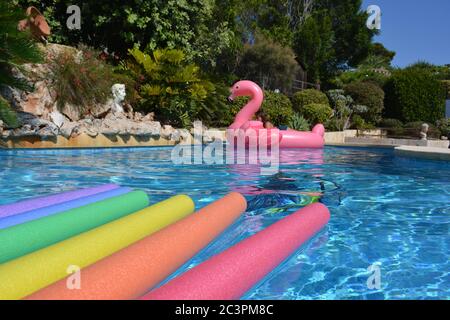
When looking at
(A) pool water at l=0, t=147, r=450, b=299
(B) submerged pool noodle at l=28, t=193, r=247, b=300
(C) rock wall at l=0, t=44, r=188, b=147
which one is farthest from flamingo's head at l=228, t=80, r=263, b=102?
(B) submerged pool noodle at l=28, t=193, r=247, b=300

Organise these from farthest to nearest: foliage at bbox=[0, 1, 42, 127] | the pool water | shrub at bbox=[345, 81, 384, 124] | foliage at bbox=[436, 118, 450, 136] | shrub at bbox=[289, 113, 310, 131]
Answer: shrub at bbox=[345, 81, 384, 124]
foliage at bbox=[436, 118, 450, 136]
shrub at bbox=[289, 113, 310, 131]
foliage at bbox=[0, 1, 42, 127]
the pool water

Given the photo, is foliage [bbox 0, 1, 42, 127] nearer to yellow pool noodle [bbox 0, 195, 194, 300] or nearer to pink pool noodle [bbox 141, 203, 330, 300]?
yellow pool noodle [bbox 0, 195, 194, 300]

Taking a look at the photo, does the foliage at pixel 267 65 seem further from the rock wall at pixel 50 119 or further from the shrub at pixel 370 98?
the rock wall at pixel 50 119

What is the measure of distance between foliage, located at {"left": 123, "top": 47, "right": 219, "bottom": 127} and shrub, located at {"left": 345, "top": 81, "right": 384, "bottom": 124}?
1327cm

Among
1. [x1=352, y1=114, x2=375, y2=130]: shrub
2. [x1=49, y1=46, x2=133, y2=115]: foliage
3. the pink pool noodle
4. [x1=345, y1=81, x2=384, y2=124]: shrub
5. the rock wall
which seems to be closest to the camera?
the pink pool noodle

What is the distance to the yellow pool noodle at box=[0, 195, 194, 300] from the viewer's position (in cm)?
229

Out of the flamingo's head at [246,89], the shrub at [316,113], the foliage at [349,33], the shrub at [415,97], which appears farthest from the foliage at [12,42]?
the foliage at [349,33]

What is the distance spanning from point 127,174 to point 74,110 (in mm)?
6195

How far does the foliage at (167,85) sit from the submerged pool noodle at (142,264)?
14.2m

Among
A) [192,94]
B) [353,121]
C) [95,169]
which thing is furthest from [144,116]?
[353,121]

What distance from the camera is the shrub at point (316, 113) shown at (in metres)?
24.5
